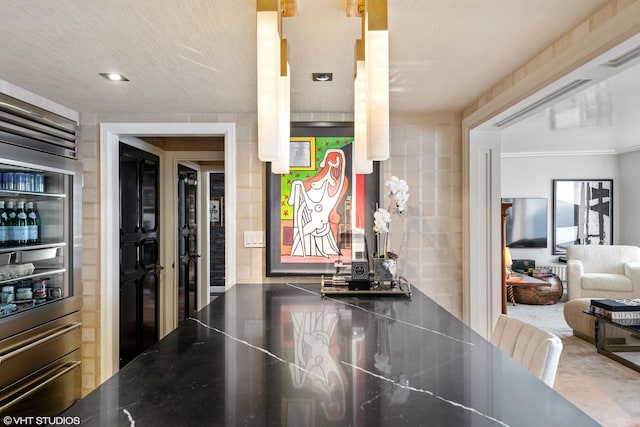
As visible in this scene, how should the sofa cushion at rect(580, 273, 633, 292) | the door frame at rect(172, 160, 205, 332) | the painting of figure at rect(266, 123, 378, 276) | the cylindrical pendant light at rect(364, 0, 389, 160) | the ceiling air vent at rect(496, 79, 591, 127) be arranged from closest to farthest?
the cylindrical pendant light at rect(364, 0, 389, 160) → the ceiling air vent at rect(496, 79, 591, 127) → the painting of figure at rect(266, 123, 378, 276) → the door frame at rect(172, 160, 205, 332) → the sofa cushion at rect(580, 273, 633, 292)

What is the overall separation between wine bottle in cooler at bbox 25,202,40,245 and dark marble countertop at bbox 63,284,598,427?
1.58 metres

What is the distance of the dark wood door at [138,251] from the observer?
10.6 ft

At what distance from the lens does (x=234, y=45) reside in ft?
5.76

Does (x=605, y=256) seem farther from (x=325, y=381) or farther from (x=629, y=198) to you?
(x=325, y=381)

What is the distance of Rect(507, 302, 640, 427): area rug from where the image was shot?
275 centimetres

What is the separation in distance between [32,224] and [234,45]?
1.80 metres

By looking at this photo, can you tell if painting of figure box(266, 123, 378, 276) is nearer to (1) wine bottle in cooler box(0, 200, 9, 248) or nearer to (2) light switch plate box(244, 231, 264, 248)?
(2) light switch plate box(244, 231, 264, 248)

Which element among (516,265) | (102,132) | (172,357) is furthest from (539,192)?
(172,357)

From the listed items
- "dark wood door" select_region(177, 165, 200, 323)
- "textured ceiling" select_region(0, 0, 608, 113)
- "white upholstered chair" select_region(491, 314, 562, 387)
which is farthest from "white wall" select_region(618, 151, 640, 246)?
"dark wood door" select_region(177, 165, 200, 323)

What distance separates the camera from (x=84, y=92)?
241cm

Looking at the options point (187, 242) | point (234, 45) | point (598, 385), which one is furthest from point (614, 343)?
point (187, 242)

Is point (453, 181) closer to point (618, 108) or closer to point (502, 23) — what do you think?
point (502, 23)

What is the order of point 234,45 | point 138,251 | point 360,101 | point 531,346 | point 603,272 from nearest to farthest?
point 531,346 → point 360,101 → point 234,45 → point 138,251 → point 603,272

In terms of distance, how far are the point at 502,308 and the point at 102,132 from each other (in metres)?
3.17
